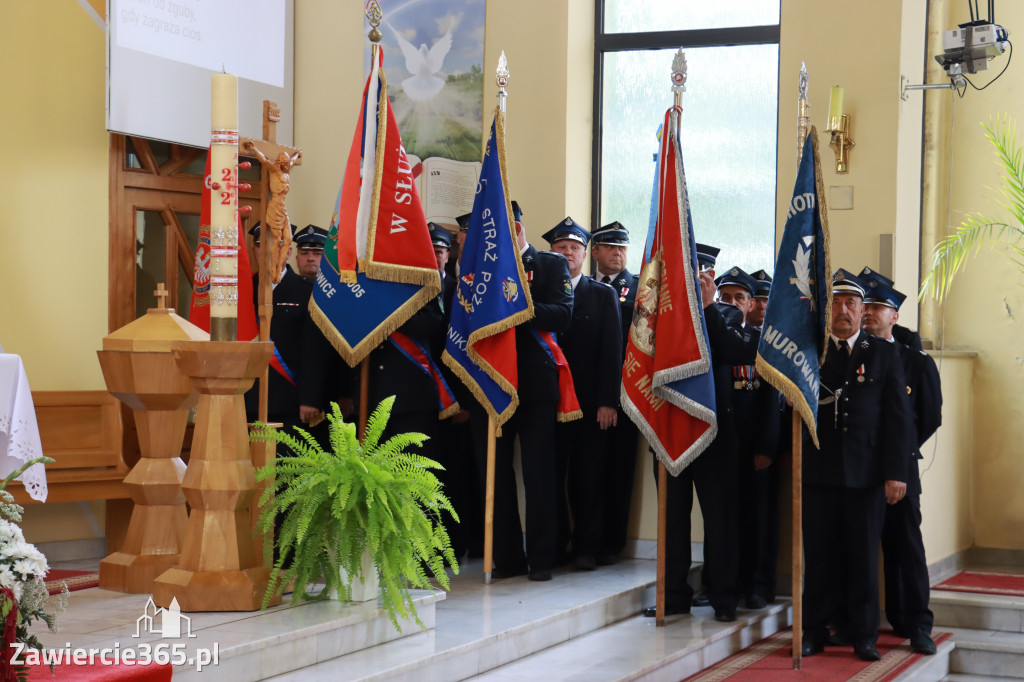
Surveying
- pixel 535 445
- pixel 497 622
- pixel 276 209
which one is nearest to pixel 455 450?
pixel 535 445

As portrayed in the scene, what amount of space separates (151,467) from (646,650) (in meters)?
1.98

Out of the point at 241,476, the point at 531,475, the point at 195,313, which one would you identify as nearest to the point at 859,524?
the point at 531,475

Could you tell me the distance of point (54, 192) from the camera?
591cm

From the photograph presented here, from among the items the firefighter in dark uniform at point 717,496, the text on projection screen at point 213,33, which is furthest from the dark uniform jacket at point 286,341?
the firefighter in dark uniform at point 717,496

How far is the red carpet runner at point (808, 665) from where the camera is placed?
15.1ft

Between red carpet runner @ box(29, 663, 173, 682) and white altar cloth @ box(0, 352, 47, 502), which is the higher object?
white altar cloth @ box(0, 352, 47, 502)

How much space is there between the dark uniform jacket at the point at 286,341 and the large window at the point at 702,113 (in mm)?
2340

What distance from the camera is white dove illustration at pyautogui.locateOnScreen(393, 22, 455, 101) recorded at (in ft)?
23.1

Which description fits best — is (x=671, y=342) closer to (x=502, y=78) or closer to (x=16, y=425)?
(x=502, y=78)

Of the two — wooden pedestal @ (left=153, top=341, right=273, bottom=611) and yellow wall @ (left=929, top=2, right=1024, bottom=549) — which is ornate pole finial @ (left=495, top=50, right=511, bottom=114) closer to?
wooden pedestal @ (left=153, top=341, right=273, bottom=611)

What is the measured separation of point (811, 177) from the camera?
16.0ft

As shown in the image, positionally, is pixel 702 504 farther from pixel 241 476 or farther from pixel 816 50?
pixel 816 50

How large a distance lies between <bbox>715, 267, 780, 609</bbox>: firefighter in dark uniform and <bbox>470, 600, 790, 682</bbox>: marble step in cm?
18

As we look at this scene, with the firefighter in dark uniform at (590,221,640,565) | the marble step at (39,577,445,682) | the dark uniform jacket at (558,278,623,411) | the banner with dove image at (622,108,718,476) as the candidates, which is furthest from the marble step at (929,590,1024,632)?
the marble step at (39,577,445,682)
